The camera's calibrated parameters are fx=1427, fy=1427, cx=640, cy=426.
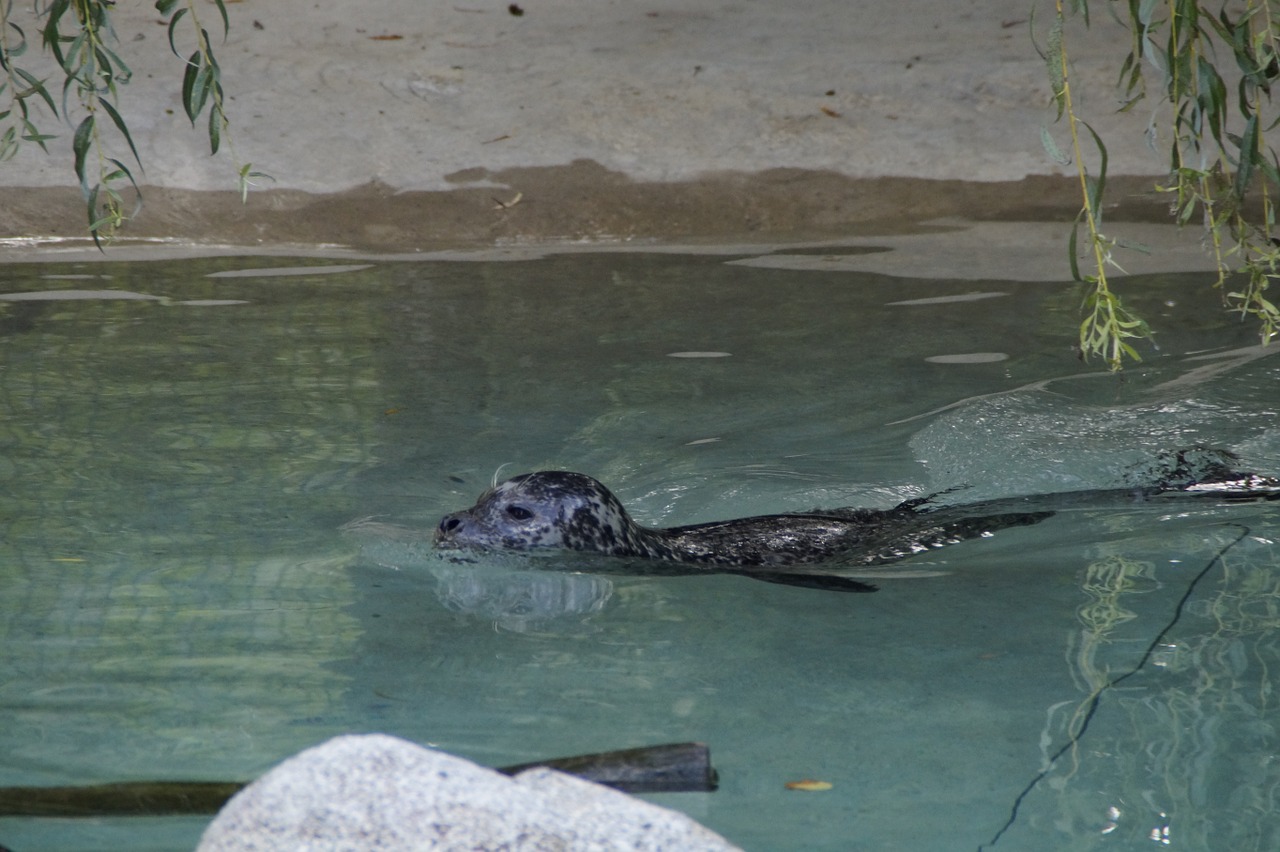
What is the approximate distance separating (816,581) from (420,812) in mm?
2338

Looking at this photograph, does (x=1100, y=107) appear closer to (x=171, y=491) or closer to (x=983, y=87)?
(x=983, y=87)

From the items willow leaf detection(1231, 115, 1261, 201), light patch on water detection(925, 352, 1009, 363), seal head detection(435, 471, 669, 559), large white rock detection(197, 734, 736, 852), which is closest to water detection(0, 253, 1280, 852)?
light patch on water detection(925, 352, 1009, 363)

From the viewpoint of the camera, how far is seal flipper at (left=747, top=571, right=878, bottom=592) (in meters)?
4.40

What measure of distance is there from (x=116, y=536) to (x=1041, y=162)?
7709 mm

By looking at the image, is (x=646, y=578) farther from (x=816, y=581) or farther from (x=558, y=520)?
(x=816, y=581)

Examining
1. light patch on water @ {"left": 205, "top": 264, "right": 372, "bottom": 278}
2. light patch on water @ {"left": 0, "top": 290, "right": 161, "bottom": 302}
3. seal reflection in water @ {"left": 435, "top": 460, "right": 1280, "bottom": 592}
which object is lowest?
seal reflection in water @ {"left": 435, "top": 460, "right": 1280, "bottom": 592}

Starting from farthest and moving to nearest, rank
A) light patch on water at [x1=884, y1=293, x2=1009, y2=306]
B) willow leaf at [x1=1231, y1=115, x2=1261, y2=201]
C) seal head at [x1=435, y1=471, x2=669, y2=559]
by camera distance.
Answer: light patch on water at [x1=884, y1=293, x2=1009, y2=306], seal head at [x1=435, y1=471, x2=669, y2=559], willow leaf at [x1=1231, y1=115, x2=1261, y2=201]

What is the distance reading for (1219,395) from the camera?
6426 millimetres

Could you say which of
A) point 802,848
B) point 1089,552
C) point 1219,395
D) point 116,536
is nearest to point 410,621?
point 116,536

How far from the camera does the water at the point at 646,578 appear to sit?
3.12 metres

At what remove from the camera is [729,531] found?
5199 millimetres

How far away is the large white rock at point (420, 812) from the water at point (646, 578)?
1.51 feet

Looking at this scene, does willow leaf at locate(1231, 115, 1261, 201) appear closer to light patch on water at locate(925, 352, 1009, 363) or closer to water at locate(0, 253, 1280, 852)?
water at locate(0, 253, 1280, 852)

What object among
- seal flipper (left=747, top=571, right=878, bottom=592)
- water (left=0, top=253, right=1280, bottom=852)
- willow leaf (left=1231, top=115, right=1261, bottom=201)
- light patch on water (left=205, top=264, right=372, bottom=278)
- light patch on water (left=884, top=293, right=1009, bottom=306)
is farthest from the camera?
light patch on water (left=205, top=264, right=372, bottom=278)
